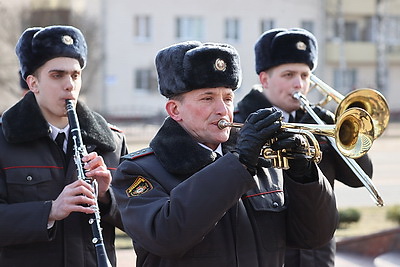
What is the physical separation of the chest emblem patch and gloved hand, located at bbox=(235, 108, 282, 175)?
0.43 meters

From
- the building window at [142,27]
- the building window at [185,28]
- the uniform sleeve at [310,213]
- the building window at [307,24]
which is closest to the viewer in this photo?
the uniform sleeve at [310,213]

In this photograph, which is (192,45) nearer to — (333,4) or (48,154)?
(48,154)

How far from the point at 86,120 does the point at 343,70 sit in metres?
35.1

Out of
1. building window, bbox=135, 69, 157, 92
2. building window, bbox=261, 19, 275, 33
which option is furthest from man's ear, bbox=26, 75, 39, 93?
building window, bbox=261, 19, 275, 33

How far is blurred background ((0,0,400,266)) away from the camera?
2970 cm

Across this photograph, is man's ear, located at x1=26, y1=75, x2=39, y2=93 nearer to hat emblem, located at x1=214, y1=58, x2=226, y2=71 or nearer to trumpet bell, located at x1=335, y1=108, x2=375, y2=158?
hat emblem, located at x1=214, y1=58, x2=226, y2=71

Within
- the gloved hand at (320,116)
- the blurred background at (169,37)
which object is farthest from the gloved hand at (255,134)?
the blurred background at (169,37)

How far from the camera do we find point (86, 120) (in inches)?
168

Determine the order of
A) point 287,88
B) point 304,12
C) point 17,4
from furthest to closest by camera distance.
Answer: point 304,12, point 17,4, point 287,88

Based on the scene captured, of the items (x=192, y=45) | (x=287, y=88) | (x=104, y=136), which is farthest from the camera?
(x=287, y=88)

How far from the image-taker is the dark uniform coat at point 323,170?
4195mm

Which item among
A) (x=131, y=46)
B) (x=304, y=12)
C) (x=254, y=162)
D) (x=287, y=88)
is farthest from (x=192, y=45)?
(x=304, y=12)

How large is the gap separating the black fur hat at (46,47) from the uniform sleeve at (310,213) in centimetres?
163

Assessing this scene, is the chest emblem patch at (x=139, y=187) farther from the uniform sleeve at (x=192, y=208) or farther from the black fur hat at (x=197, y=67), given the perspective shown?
the black fur hat at (x=197, y=67)
